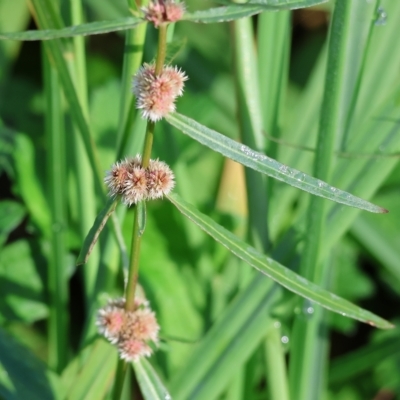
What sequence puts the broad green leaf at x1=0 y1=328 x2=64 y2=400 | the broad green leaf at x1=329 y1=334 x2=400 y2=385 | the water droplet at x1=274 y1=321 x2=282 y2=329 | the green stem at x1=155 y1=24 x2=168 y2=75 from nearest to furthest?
the green stem at x1=155 y1=24 x2=168 y2=75 < the broad green leaf at x1=0 y1=328 x2=64 y2=400 < the water droplet at x1=274 y1=321 x2=282 y2=329 < the broad green leaf at x1=329 y1=334 x2=400 y2=385

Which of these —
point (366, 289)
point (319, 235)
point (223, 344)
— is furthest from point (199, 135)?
point (366, 289)

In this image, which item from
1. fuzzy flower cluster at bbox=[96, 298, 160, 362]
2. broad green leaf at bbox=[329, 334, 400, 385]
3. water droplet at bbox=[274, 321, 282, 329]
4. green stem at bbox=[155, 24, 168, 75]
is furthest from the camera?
broad green leaf at bbox=[329, 334, 400, 385]

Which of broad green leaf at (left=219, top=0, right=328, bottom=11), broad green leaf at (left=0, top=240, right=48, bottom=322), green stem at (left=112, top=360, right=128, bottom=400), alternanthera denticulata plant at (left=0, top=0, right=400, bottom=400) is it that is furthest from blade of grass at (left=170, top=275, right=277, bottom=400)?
broad green leaf at (left=219, top=0, right=328, bottom=11)

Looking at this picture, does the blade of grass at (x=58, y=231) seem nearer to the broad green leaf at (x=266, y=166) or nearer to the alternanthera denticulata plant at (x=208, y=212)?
the alternanthera denticulata plant at (x=208, y=212)

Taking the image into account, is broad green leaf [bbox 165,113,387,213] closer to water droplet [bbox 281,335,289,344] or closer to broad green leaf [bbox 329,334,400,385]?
water droplet [bbox 281,335,289,344]

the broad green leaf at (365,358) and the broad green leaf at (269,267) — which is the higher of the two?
the broad green leaf at (269,267)

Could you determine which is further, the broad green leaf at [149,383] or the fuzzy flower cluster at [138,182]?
the broad green leaf at [149,383]

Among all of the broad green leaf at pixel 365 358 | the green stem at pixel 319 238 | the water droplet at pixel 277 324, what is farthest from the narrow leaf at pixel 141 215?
the broad green leaf at pixel 365 358

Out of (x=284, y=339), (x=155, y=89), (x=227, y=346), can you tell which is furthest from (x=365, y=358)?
(x=155, y=89)

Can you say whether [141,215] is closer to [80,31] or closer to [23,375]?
[80,31]

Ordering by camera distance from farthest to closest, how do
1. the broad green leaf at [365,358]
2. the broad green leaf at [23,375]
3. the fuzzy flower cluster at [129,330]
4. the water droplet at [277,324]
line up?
the broad green leaf at [365,358]
the water droplet at [277,324]
the broad green leaf at [23,375]
the fuzzy flower cluster at [129,330]
